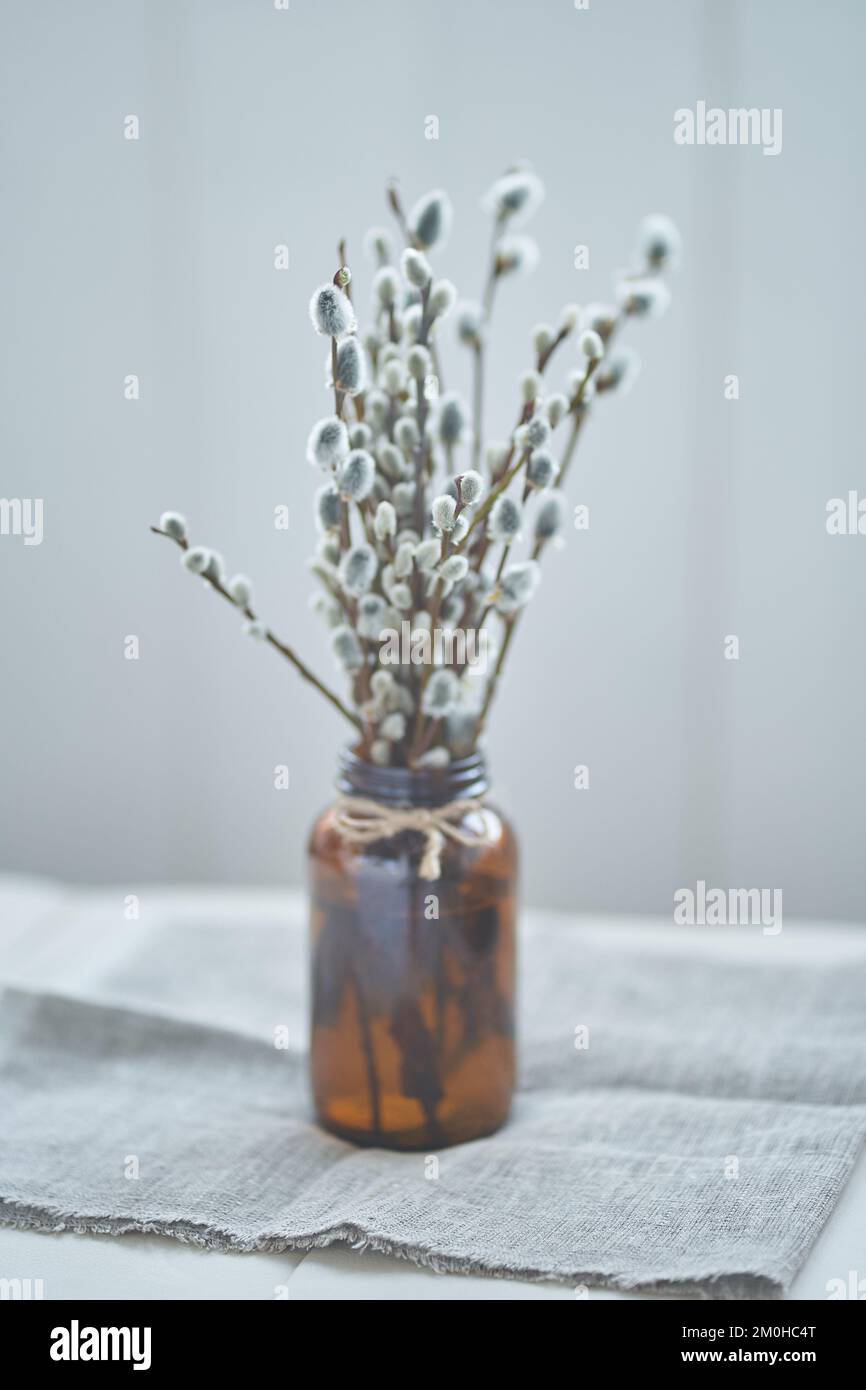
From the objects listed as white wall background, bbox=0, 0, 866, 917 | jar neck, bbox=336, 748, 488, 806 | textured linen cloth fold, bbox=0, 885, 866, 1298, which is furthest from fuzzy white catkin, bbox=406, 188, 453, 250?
white wall background, bbox=0, 0, 866, 917

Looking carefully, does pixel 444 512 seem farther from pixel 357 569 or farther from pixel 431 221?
pixel 431 221

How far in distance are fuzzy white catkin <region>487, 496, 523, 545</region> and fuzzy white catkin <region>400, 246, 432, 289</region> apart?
138 mm

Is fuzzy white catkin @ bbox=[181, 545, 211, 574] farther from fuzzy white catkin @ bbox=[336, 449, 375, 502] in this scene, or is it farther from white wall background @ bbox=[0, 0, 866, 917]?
white wall background @ bbox=[0, 0, 866, 917]

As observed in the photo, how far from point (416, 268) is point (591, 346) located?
0.38ft

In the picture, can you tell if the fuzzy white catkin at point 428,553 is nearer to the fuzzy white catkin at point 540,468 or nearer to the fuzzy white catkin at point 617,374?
the fuzzy white catkin at point 540,468

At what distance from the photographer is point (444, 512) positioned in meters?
0.83

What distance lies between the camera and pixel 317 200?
5.99ft

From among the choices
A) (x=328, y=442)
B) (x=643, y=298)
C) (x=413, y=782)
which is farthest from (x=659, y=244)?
(x=413, y=782)

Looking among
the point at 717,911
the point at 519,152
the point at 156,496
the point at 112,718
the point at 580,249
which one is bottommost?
the point at 717,911

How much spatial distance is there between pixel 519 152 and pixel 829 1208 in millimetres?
1389

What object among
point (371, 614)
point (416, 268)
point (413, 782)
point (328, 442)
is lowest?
point (413, 782)

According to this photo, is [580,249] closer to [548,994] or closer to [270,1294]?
[548,994]
